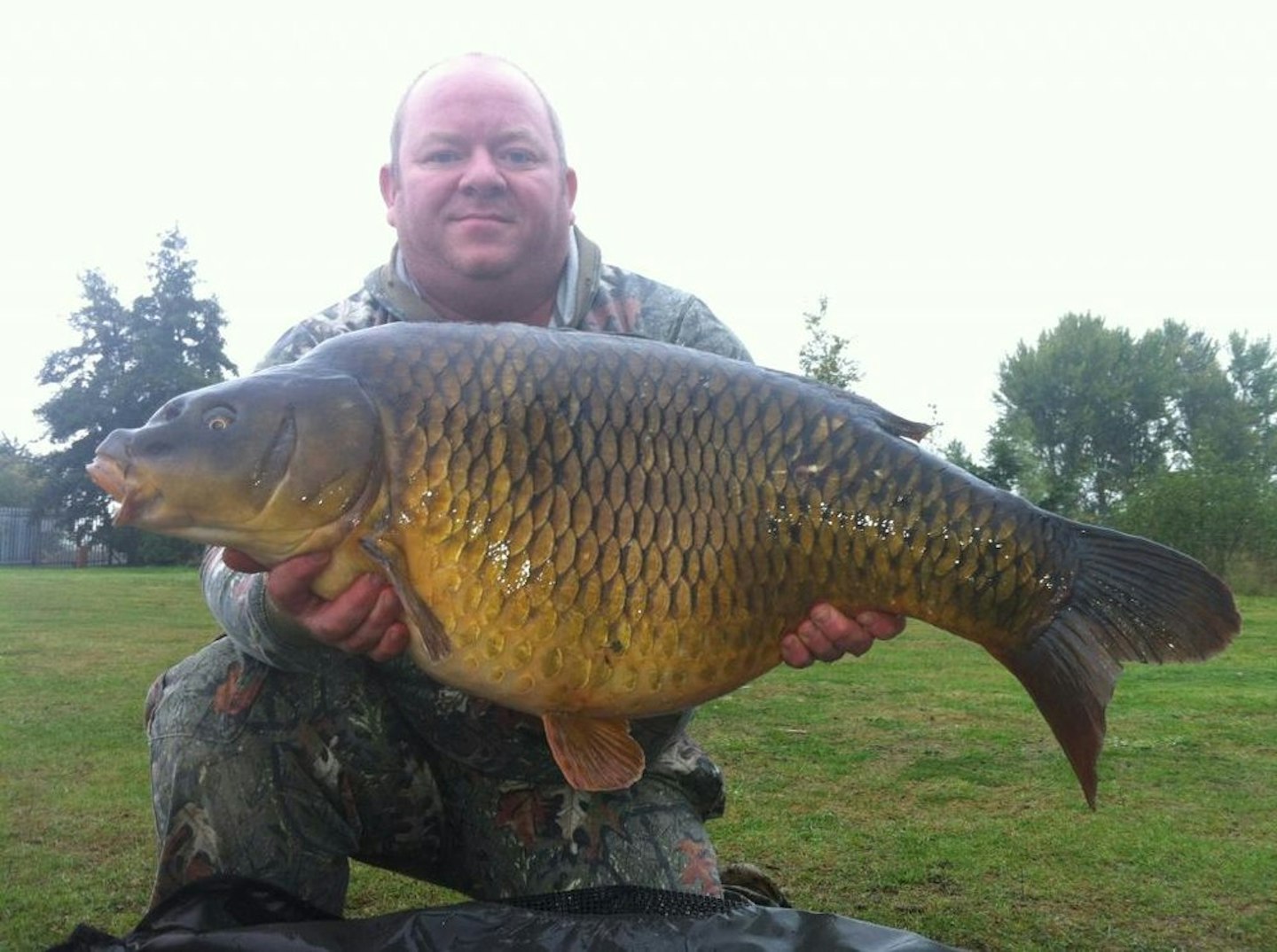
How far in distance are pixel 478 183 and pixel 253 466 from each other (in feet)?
2.42

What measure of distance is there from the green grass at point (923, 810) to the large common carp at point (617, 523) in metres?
0.81

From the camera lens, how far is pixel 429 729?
1.75m

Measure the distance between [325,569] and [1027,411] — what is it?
31150 mm

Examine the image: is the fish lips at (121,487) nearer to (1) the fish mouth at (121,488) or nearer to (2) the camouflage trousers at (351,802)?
(1) the fish mouth at (121,488)

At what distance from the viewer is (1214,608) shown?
4.48 ft

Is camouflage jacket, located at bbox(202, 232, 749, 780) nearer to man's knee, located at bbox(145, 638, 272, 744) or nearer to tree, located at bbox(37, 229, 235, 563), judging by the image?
man's knee, located at bbox(145, 638, 272, 744)

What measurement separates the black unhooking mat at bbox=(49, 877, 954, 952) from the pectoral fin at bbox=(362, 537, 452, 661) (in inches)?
12.3

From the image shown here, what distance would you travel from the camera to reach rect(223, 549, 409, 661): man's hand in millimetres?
1288

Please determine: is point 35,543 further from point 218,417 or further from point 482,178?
point 218,417

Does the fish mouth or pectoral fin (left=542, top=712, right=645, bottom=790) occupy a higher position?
the fish mouth

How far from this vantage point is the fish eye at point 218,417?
4.10 ft

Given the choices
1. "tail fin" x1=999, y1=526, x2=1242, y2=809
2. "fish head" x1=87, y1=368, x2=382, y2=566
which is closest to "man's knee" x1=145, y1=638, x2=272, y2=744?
"fish head" x1=87, y1=368, x2=382, y2=566

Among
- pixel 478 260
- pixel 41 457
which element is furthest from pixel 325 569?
pixel 41 457

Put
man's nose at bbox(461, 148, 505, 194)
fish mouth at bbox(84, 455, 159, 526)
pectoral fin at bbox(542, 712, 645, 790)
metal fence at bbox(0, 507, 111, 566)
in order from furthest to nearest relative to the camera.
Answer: metal fence at bbox(0, 507, 111, 566)
man's nose at bbox(461, 148, 505, 194)
pectoral fin at bbox(542, 712, 645, 790)
fish mouth at bbox(84, 455, 159, 526)
